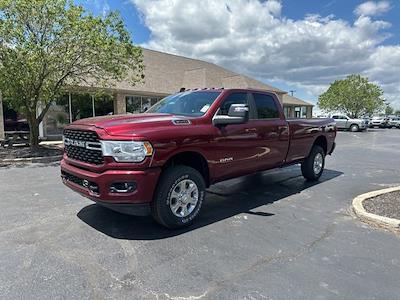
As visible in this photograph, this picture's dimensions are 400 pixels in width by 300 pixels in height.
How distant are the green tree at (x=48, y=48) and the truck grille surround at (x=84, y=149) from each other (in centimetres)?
756

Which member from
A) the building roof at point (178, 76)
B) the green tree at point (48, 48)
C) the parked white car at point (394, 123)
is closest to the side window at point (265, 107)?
the green tree at point (48, 48)

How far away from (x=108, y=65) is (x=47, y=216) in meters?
8.84

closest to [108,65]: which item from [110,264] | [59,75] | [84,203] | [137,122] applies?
[59,75]

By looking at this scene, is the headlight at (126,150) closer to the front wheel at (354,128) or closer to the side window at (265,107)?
the side window at (265,107)

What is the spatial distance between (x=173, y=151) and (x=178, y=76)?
23.8 metres

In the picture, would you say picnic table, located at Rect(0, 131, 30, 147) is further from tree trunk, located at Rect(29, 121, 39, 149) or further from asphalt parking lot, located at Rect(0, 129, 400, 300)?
asphalt parking lot, located at Rect(0, 129, 400, 300)

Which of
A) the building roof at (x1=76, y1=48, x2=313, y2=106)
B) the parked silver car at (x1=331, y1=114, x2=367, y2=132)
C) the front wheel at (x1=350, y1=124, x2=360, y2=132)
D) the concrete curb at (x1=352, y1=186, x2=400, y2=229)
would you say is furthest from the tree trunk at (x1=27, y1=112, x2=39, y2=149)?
the front wheel at (x1=350, y1=124, x2=360, y2=132)

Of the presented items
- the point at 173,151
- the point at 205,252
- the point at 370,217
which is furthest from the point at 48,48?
the point at 370,217

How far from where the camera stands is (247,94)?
19.7 feet

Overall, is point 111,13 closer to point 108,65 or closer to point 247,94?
point 108,65

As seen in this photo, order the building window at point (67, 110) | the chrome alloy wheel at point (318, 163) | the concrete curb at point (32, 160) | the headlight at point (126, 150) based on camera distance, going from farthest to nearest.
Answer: the building window at point (67, 110)
the concrete curb at point (32, 160)
the chrome alloy wheel at point (318, 163)
the headlight at point (126, 150)

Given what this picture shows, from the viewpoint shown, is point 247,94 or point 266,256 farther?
point 247,94

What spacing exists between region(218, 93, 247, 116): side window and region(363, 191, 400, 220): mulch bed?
2730 mm

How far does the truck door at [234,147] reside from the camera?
16.7 feet
